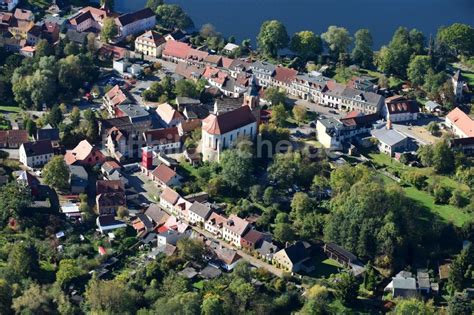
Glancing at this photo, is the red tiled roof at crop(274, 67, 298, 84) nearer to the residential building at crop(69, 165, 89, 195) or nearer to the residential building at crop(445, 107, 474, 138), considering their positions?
the residential building at crop(445, 107, 474, 138)

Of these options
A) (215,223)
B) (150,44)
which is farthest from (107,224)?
(150,44)

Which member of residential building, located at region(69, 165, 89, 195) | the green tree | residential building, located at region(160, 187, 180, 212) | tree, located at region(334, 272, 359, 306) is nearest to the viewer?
tree, located at region(334, 272, 359, 306)

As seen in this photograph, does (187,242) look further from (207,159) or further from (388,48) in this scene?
(388,48)

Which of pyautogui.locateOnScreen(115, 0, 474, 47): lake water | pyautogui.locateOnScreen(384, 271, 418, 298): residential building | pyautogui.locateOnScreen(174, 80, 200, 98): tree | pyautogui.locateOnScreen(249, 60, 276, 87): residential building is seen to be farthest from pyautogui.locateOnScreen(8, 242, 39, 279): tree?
pyautogui.locateOnScreen(115, 0, 474, 47): lake water

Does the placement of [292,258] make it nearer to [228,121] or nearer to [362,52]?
[228,121]

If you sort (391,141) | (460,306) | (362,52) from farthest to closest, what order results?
(362,52), (391,141), (460,306)

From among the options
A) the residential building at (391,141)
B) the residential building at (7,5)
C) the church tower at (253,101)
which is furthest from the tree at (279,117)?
the residential building at (7,5)
